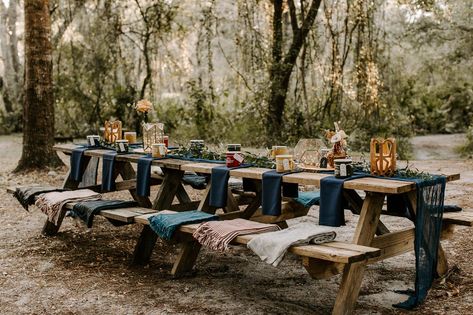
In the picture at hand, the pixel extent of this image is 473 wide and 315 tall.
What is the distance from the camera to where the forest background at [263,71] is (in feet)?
38.7

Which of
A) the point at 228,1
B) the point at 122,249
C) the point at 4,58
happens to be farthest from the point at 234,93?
the point at 122,249

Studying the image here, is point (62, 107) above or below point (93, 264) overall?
above

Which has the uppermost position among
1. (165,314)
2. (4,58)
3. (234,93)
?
(4,58)

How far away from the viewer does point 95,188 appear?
5730 mm

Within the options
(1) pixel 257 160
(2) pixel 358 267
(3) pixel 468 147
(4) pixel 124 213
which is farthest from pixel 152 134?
(3) pixel 468 147

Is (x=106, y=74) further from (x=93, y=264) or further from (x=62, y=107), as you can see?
(x=93, y=264)

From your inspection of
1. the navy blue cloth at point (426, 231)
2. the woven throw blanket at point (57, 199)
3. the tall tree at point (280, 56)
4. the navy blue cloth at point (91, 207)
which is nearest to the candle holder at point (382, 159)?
the navy blue cloth at point (426, 231)

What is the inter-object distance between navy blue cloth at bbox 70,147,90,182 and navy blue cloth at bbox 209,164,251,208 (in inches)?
70.2

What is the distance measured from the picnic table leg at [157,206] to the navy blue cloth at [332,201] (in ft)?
4.49

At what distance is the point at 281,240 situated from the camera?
10.7 ft

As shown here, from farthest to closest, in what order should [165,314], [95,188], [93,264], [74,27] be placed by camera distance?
[74,27] → [95,188] → [93,264] → [165,314]

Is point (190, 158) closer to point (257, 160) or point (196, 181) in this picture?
point (257, 160)

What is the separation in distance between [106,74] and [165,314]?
35.7 feet

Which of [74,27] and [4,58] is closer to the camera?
[74,27]
